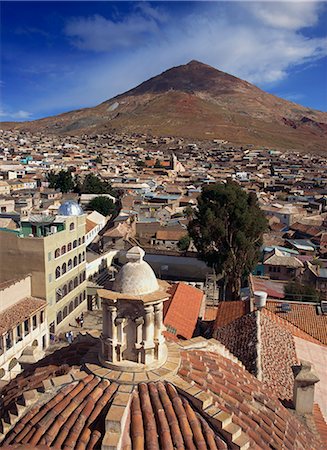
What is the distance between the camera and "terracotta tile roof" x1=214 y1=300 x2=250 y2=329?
1220 cm

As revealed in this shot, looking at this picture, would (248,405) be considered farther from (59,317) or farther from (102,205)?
(102,205)

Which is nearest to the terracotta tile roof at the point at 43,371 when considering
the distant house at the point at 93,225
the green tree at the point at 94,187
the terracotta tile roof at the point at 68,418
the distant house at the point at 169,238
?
the terracotta tile roof at the point at 68,418

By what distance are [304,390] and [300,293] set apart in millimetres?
12662

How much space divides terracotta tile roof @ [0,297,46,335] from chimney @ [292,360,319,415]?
10976 millimetres

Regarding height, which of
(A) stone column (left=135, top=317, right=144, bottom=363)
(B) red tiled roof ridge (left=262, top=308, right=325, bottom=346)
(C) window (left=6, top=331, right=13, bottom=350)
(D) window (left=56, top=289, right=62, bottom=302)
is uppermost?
(A) stone column (left=135, top=317, right=144, bottom=363)

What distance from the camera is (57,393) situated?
14.1ft

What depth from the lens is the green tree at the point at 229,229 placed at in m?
19.9

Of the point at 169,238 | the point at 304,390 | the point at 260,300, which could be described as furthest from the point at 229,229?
the point at 304,390

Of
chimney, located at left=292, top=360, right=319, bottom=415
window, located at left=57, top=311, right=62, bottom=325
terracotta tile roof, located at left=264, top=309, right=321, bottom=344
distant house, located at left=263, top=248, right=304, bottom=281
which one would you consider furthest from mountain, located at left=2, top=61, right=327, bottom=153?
chimney, located at left=292, top=360, right=319, bottom=415

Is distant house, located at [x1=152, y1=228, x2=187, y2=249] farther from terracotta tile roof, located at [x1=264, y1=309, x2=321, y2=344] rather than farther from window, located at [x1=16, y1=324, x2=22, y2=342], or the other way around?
terracotta tile roof, located at [x1=264, y1=309, x2=321, y2=344]

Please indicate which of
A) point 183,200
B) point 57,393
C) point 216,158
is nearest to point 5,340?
point 57,393

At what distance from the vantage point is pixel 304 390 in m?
6.20

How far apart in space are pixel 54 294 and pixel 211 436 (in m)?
14.9

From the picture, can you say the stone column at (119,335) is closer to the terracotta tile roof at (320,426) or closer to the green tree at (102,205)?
the terracotta tile roof at (320,426)
